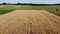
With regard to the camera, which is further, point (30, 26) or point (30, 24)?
point (30, 24)

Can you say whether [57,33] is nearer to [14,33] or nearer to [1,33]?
[14,33]

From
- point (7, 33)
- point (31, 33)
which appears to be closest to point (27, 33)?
point (31, 33)

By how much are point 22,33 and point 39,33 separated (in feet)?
2.27

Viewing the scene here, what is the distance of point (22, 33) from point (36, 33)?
1.86ft

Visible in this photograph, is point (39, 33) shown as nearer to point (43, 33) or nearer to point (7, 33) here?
point (43, 33)

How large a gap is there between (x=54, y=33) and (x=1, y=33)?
2142 millimetres

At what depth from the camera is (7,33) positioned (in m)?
8.33

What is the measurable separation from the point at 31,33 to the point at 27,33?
0.16m

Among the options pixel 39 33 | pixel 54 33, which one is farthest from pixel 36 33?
pixel 54 33

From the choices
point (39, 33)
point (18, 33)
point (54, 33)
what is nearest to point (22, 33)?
point (18, 33)

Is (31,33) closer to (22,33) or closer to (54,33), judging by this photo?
(22,33)

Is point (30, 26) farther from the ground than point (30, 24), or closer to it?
farther from the ground

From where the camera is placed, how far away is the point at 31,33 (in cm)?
825

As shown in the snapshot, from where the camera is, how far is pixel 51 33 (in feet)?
27.1
